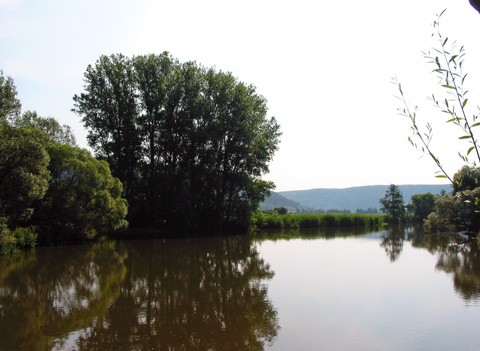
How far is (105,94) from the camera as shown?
34000 millimetres

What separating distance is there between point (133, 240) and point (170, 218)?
19.8 feet

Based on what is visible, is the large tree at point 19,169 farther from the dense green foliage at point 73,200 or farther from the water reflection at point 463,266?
the water reflection at point 463,266

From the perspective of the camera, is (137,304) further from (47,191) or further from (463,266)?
(47,191)

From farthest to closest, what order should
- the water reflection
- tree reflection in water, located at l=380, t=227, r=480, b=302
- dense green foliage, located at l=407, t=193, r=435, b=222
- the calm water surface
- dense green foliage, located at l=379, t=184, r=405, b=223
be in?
dense green foliage, located at l=407, t=193, r=435, b=222 → dense green foliage, located at l=379, t=184, r=405, b=223 → tree reflection in water, located at l=380, t=227, r=480, b=302 → the water reflection → the calm water surface

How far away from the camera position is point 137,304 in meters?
9.85

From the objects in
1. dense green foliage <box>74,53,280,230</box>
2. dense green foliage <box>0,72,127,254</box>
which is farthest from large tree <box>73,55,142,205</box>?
dense green foliage <box>0,72,127,254</box>

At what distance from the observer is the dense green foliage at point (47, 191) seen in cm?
1817

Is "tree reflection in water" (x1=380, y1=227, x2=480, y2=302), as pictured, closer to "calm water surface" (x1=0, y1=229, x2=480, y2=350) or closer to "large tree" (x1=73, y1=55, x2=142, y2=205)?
"calm water surface" (x1=0, y1=229, x2=480, y2=350)

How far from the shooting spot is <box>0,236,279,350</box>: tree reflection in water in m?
7.15

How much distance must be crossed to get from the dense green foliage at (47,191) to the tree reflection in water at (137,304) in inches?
139

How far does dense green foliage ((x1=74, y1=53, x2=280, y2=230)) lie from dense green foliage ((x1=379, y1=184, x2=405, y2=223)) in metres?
29.9

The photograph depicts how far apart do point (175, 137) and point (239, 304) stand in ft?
89.0

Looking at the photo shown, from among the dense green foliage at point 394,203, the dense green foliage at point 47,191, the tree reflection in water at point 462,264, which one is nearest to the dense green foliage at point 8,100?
the dense green foliage at point 47,191

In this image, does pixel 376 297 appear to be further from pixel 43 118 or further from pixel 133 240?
pixel 43 118
